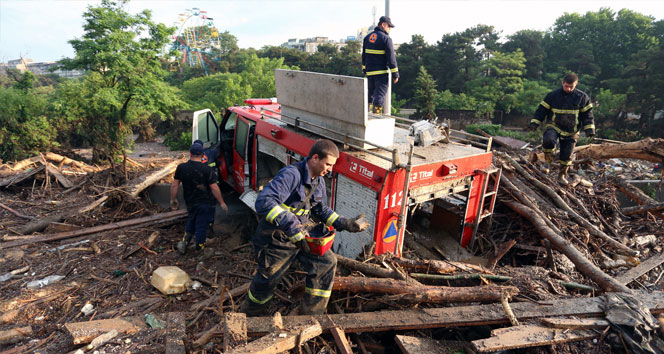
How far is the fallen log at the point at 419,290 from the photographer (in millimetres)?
3207

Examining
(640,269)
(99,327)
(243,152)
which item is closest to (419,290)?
(99,327)

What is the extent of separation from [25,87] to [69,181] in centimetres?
1703

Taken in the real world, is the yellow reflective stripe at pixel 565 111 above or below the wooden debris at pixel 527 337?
above

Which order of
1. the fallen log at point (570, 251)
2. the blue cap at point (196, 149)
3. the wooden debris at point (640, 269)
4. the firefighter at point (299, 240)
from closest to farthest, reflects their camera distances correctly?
the firefighter at point (299, 240) < the fallen log at point (570, 251) < the wooden debris at point (640, 269) < the blue cap at point (196, 149)

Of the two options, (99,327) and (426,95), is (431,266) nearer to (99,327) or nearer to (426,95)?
(99,327)

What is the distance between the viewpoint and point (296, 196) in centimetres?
329

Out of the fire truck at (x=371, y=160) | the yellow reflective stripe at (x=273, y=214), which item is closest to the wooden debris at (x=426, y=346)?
the fire truck at (x=371, y=160)

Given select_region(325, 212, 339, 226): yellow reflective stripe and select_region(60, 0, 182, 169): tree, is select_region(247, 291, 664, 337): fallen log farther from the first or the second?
select_region(60, 0, 182, 169): tree

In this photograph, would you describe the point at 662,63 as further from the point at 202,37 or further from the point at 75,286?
the point at 202,37

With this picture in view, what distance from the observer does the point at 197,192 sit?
5277 mm

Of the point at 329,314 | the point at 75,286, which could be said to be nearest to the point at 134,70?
the point at 75,286

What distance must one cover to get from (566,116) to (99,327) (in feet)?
24.0

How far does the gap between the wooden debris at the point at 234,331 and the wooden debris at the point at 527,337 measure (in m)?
1.83

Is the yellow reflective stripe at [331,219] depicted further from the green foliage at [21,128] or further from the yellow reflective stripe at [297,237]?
the green foliage at [21,128]
